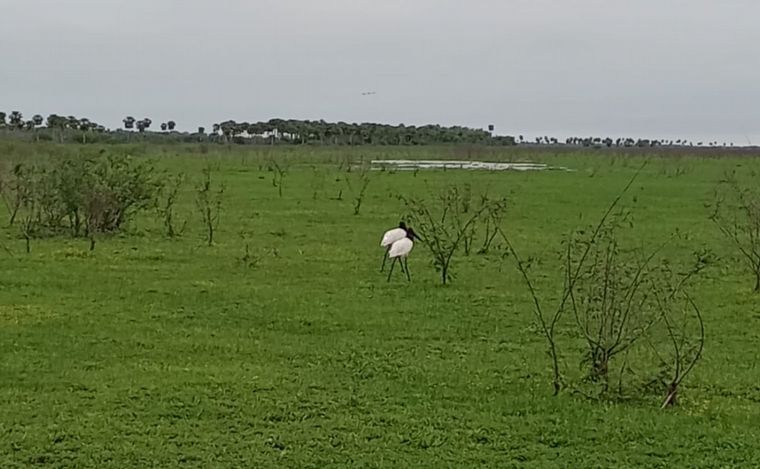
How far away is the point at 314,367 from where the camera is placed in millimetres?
7676

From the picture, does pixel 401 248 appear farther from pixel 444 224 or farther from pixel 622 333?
pixel 444 224

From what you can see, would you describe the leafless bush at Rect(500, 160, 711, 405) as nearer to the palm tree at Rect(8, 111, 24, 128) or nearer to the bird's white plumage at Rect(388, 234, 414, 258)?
the bird's white plumage at Rect(388, 234, 414, 258)

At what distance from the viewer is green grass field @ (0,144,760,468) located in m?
5.77

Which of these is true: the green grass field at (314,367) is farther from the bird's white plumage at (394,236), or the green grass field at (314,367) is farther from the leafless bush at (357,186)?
the leafless bush at (357,186)

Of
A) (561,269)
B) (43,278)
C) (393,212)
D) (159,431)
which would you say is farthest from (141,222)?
(159,431)

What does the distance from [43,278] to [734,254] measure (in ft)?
30.7

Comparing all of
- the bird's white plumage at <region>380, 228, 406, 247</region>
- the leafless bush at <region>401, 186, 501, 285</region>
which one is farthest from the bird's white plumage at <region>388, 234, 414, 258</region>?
the bird's white plumage at <region>380, 228, 406, 247</region>

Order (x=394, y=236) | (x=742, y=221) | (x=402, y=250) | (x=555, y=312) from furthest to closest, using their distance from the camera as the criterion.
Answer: (x=742, y=221), (x=394, y=236), (x=402, y=250), (x=555, y=312)

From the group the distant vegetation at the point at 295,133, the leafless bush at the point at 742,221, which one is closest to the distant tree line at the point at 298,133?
the distant vegetation at the point at 295,133

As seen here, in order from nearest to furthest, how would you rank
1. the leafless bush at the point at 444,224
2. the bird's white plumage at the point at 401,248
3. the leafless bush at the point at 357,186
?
the bird's white plumage at the point at 401,248 → the leafless bush at the point at 444,224 → the leafless bush at the point at 357,186

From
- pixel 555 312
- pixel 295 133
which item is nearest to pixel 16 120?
pixel 295 133

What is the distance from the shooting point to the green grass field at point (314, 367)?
577cm

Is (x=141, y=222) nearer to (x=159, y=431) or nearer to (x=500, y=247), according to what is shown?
(x=500, y=247)

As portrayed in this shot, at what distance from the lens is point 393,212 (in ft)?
70.7
